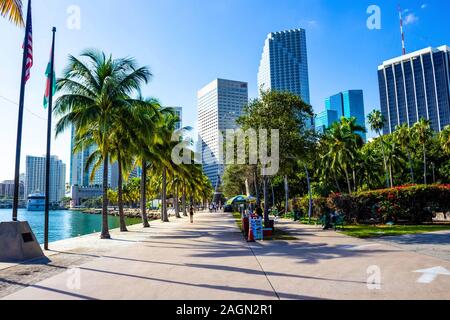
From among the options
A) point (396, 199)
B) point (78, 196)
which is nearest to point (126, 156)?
point (396, 199)

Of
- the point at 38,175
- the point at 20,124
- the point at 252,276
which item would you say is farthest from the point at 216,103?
the point at 38,175

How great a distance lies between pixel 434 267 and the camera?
895cm

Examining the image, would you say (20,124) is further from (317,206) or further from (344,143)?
(344,143)

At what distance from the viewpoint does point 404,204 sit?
23.4 metres

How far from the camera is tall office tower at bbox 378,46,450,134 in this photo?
366 ft

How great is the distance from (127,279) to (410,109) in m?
129

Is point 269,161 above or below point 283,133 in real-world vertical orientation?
below

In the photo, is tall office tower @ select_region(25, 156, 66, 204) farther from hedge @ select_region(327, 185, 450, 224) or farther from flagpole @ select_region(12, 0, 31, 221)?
flagpole @ select_region(12, 0, 31, 221)

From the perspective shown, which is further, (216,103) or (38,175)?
(38,175)

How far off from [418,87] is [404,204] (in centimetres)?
10789

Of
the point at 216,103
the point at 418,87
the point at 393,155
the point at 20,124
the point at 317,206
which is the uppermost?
the point at 418,87

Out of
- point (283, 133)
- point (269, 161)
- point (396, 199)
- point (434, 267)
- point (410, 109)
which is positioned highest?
point (410, 109)

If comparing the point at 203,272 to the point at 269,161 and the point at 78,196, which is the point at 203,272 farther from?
the point at 78,196
